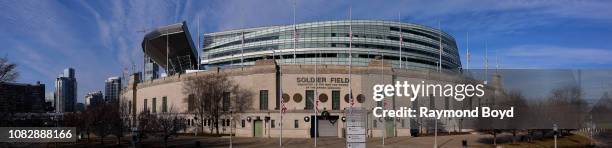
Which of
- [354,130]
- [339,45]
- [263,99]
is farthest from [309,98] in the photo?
[354,130]

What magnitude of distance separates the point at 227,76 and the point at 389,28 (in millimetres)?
51825

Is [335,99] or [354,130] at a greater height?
[354,130]

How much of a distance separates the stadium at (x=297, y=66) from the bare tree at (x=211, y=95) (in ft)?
3.48

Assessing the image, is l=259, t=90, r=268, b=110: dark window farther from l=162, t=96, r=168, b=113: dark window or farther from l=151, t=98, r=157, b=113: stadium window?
l=151, t=98, r=157, b=113: stadium window

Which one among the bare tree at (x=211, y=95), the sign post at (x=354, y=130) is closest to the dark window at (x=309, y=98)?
the bare tree at (x=211, y=95)

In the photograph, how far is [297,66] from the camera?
Answer: 7931cm

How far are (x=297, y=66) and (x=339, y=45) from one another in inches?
1579

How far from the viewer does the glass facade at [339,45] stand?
381 feet

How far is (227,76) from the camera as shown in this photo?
274 ft

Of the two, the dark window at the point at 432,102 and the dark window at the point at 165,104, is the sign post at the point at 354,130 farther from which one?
the dark window at the point at 165,104

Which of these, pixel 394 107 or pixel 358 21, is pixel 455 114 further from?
pixel 358 21

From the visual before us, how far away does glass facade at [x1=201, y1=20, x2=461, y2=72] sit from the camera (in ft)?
381

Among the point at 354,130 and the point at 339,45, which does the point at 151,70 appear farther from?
the point at 354,130

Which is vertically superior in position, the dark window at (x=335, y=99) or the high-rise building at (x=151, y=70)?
the high-rise building at (x=151, y=70)
